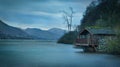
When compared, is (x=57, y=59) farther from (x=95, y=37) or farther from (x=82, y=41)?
(x=82, y=41)

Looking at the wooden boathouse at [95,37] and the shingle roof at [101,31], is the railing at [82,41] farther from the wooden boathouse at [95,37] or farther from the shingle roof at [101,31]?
the shingle roof at [101,31]

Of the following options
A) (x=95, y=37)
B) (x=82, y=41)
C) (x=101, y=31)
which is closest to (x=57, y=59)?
(x=95, y=37)

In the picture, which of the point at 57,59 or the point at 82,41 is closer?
the point at 57,59

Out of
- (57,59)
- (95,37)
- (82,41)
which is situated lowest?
(57,59)

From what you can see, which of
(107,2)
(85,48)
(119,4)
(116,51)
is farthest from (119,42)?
(107,2)

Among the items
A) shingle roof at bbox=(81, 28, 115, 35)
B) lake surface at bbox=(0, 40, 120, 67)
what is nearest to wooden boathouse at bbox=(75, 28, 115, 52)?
shingle roof at bbox=(81, 28, 115, 35)

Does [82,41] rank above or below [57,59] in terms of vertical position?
above

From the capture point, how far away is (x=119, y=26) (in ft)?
76.4

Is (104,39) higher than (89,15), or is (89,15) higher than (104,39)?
(89,15)

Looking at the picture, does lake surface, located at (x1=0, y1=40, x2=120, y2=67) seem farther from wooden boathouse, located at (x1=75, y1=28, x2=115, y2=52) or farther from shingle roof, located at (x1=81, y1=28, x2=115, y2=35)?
shingle roof, located at (x1=81, y1=28, x2=115, y2=35)

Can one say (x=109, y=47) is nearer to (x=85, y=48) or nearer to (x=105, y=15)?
(x=85, y=48)

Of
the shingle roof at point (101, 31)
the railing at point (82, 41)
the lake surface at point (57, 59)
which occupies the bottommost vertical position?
the lake surface at point (57, 59)

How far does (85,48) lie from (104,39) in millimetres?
2016

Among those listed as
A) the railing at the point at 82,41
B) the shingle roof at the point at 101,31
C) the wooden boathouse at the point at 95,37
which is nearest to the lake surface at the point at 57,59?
the wooden boathouse at the point at 95,37
